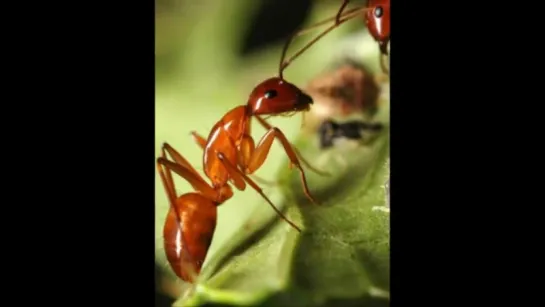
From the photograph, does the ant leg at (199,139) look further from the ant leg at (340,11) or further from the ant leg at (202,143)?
the ant leg at (340,11)

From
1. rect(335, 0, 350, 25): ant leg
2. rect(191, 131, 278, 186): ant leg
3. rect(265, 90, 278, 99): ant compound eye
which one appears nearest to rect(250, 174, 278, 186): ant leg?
rect(191, 131, 278, 186): ant leg

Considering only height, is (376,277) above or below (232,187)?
below

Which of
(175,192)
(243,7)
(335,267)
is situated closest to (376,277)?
(335,267)

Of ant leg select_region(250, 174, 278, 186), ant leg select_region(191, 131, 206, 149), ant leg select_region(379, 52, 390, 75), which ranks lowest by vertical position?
ant leg select_region(250, 174, 278, 186)

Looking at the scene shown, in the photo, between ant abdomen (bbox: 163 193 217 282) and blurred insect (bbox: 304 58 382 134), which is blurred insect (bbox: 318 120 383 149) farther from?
ant abdomen (bbox: 163 193 217 282)

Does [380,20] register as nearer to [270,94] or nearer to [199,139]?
[270,94]

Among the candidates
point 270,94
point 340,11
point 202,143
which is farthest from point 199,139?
point 340,11

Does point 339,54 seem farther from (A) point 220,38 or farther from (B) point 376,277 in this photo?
(B) point 376,277

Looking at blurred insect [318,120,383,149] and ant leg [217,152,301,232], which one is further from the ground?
blurred insect [318,120,383,149]
